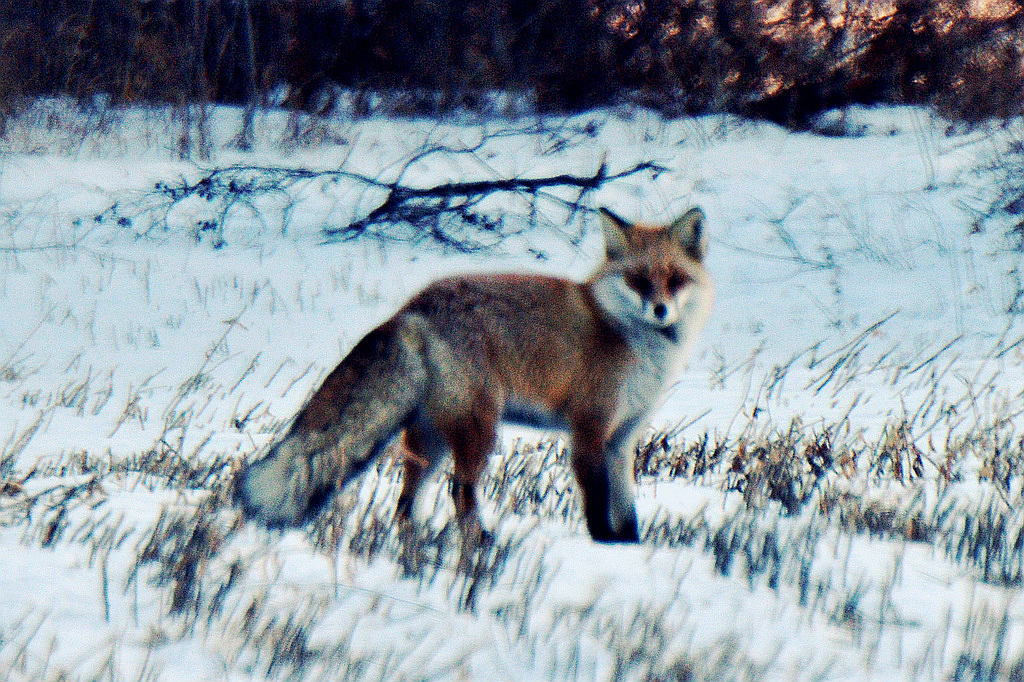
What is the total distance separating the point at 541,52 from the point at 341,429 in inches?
521

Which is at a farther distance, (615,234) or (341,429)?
(615,234)

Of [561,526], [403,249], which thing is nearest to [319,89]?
[403,249]

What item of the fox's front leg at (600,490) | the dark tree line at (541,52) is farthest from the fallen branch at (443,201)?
the fox's front leg at (600,490)

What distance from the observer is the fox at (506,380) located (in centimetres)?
374

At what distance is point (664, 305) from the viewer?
4.03 meters

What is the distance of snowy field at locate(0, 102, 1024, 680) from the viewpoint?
2.72 metres

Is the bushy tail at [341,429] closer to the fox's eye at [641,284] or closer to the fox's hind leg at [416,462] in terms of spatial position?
the fox's hind leg at [416,462]

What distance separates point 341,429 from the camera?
3.76 m

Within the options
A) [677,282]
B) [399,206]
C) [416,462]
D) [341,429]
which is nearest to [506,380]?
[416,462]

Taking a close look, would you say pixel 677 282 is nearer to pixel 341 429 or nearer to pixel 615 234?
pixel 615 234

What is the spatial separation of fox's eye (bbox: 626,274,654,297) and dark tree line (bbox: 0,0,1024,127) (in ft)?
36.5

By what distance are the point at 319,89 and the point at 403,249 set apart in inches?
212

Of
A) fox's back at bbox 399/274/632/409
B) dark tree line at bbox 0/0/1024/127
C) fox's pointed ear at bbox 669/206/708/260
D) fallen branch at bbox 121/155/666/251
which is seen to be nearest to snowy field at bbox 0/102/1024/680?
fallen branch at bbox 121/155/666/251

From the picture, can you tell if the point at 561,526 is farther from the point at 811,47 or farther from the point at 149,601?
the point at 811,47
